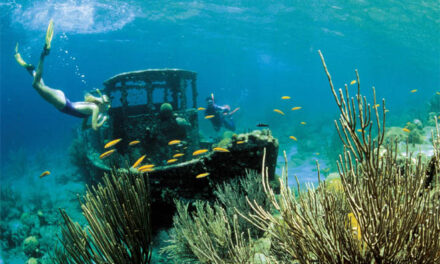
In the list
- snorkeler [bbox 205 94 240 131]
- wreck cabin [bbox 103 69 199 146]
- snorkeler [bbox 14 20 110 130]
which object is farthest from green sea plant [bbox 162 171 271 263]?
snorkeler [bbox 205 94 240 131]

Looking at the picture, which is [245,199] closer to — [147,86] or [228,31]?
[147,86]

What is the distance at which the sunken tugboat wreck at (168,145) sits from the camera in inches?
232

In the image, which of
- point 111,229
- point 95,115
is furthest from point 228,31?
point 111,229

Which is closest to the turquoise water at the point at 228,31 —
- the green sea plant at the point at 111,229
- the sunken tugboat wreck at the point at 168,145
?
the sunken tugboat wreck at the point at 168,145

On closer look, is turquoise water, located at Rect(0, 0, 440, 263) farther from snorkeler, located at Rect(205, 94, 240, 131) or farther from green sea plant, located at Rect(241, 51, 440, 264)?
green sea plant, located at Rect(241, 51, 440, 264)

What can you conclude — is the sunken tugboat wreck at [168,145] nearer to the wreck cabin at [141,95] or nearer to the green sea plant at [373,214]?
the wreck cabin at [141,95]

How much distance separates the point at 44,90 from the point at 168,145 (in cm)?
458

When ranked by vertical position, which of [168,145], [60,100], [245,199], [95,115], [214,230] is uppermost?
[60,100]

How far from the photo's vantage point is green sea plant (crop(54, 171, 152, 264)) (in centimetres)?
249

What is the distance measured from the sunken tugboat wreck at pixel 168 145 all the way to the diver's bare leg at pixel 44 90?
8.02 ft

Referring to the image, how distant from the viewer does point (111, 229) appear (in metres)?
2.66

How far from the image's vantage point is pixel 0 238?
9.65 m

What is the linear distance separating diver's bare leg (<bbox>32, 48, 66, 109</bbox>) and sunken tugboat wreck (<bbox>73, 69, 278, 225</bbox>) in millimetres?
2444

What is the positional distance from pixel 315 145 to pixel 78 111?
1809 cm
